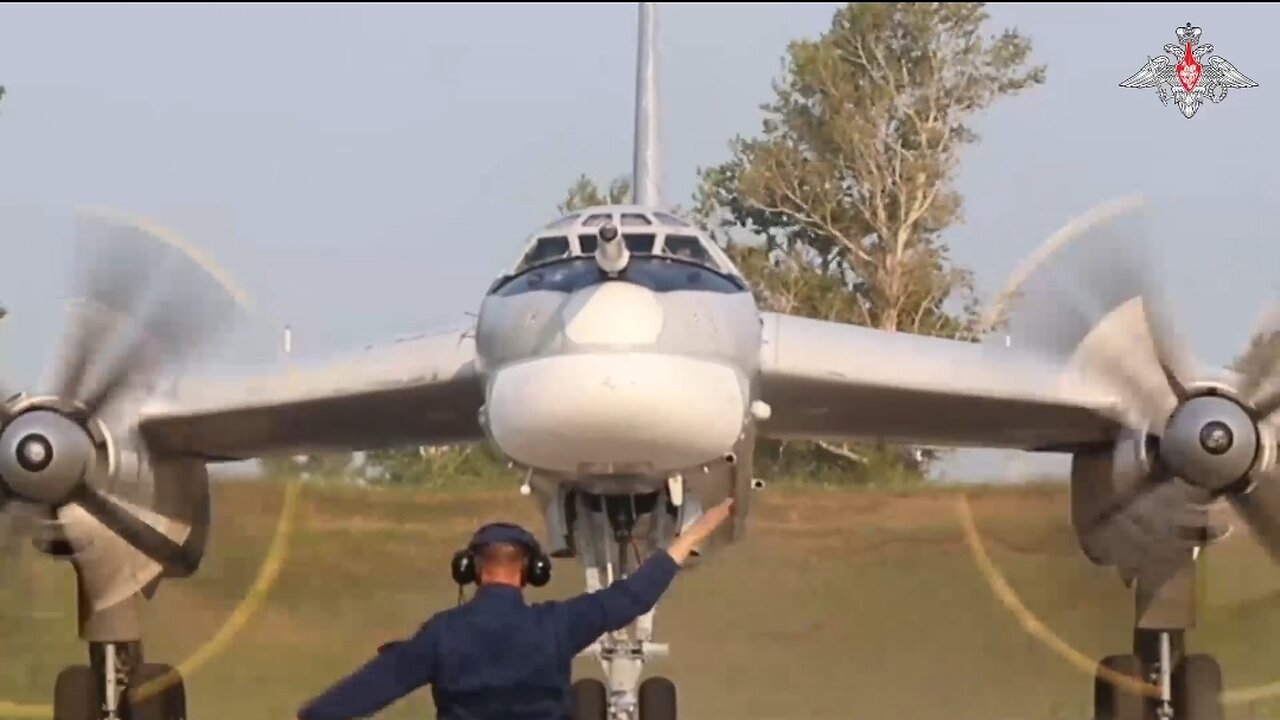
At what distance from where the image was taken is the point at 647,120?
15.1 meters

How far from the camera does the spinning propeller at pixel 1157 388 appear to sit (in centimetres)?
950

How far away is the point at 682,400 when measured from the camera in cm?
788

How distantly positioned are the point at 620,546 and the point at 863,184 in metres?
16.0

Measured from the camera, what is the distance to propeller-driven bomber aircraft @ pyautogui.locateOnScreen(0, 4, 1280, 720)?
8164 millimetres

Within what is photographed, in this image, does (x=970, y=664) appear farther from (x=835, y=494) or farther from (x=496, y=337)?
(x=496, y=337)

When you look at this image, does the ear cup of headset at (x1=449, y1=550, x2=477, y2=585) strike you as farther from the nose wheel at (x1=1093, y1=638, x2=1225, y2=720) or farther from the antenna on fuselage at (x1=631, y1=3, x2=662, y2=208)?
the antenna on fuselage at (x1=631, y1=3, x2=662, y2=208)

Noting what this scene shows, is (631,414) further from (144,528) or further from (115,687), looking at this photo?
(115,687)

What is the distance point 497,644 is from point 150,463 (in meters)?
7.15

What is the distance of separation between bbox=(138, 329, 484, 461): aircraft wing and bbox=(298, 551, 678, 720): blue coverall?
615 cm

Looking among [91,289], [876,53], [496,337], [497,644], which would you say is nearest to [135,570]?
[91,289]

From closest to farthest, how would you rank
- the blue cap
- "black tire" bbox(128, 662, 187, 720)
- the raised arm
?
1. the raised arm
2. the blue cap
3. "black tire" bbox(128, 662, 187, 720)

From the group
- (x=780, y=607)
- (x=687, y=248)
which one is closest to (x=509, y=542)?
(x=687, y=248)

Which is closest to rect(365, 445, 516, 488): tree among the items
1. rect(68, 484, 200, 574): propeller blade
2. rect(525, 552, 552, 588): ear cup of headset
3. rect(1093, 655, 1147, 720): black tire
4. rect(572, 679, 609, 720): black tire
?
rect(68, 484, 200, 574): propeller blade

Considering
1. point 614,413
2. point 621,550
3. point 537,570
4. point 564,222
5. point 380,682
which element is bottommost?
point 380,682
